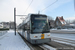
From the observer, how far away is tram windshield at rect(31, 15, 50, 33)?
885 centimetres

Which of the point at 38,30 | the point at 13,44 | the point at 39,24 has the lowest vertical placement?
the point at 13,44

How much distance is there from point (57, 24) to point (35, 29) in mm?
64049

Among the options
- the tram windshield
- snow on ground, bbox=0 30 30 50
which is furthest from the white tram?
snow on ground, bbox=0 30 30 50

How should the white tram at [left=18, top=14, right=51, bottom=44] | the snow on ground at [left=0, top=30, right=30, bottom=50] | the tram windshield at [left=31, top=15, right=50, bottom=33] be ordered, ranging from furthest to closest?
the tram windshield at [left=31, top=15, right=50, bottom=33] → the white tram at [left=18, top=14, right=51, bottom=44] → the snow on ground at [left=0, top=30, right=30, bottom=50]

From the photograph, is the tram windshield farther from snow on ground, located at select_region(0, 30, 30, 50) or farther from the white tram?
snow on ground, located at select_region(0, 30, 30, 50)

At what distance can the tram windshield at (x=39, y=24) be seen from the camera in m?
8.85

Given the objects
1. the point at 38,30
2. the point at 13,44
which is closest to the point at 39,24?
the point at 38,30

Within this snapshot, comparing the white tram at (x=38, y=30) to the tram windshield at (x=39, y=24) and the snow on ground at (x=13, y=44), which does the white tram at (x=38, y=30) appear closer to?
the tram windshield at (x=39, y=24)

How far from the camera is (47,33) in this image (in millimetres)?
9164

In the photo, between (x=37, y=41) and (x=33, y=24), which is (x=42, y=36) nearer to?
(x=37, y=41)

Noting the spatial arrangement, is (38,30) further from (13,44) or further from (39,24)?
(13,44)

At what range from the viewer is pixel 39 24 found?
9.00 metres

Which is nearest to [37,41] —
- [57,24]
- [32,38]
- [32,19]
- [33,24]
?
[32,38]

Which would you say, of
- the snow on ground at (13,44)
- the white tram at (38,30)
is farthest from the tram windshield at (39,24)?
the snow on ground at (13,44)
